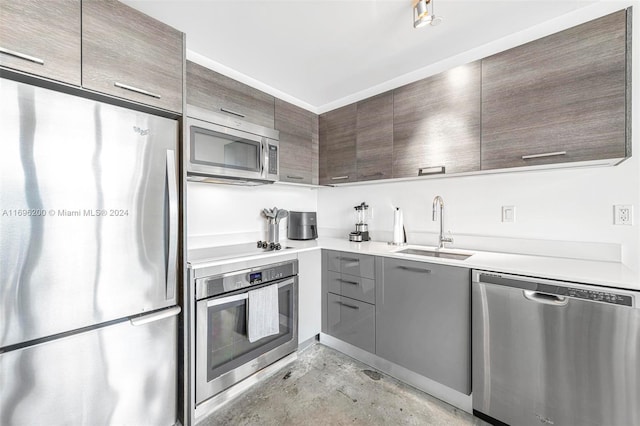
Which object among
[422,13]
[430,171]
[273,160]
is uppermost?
[422,13]

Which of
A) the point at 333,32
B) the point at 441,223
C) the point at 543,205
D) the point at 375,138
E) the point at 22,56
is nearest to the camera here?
the point at 22,56

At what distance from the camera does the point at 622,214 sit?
150 cm

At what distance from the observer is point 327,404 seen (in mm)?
1652

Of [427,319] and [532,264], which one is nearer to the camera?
[532,264]

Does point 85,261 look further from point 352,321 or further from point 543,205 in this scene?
point 543,205

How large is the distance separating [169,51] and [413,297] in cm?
212

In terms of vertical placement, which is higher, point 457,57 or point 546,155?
point 457,57

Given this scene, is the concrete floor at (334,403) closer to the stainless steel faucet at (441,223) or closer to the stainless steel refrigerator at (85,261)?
the stainless steel refrigerator at (85,261)

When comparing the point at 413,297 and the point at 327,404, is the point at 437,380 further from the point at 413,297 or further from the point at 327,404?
the point at 327,404

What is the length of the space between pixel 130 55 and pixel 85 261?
102 centimetres

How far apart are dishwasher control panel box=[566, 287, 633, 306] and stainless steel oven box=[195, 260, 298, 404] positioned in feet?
5.51

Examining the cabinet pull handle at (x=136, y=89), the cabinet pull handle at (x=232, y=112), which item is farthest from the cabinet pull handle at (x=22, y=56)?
the cabinet pull handle at (x=232, y=112)

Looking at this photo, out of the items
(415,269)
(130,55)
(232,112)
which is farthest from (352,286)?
(130,55)

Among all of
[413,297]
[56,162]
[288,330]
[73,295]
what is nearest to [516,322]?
[413,297]
